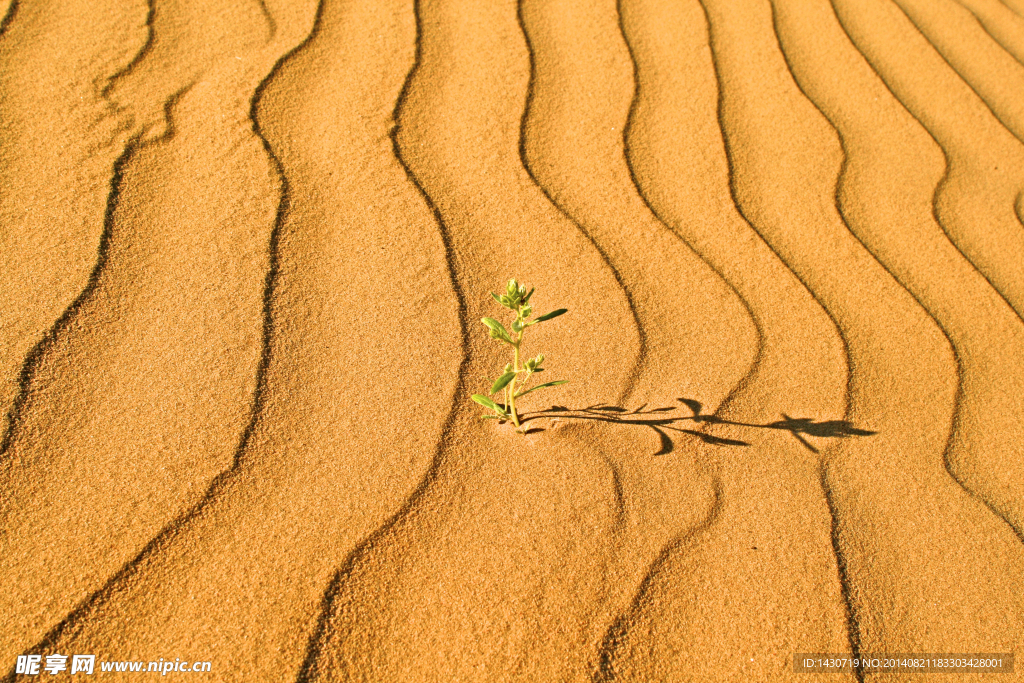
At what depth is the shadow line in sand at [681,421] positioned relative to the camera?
4.13 ft

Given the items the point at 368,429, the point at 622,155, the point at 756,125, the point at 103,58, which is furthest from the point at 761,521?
the point at 103,58

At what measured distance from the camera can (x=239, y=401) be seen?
1.22 metres

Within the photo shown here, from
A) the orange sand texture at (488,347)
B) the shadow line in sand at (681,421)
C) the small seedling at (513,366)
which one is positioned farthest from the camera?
the shadow line in sand at (681,421)

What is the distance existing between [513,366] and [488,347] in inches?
5.8

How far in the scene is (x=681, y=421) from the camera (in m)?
1.27

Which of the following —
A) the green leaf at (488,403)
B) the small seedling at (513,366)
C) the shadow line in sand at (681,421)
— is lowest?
the shadow line in sand at (681,421)

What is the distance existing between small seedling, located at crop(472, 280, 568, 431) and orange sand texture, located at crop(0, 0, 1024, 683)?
45mm

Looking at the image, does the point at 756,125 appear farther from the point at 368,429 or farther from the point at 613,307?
the point at 368,429

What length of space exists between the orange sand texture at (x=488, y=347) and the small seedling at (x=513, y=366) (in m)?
0.05

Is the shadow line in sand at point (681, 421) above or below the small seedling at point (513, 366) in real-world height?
below

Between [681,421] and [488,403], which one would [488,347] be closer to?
[488,403]

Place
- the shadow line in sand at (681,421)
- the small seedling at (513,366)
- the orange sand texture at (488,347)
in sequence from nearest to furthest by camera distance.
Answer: the orange sand texture at (488,347), the small seedling at (513,366), the shadow line in sand at (681,421)

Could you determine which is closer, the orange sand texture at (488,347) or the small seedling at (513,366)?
the orange sand texture at (488,347)

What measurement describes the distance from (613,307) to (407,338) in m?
0.40
